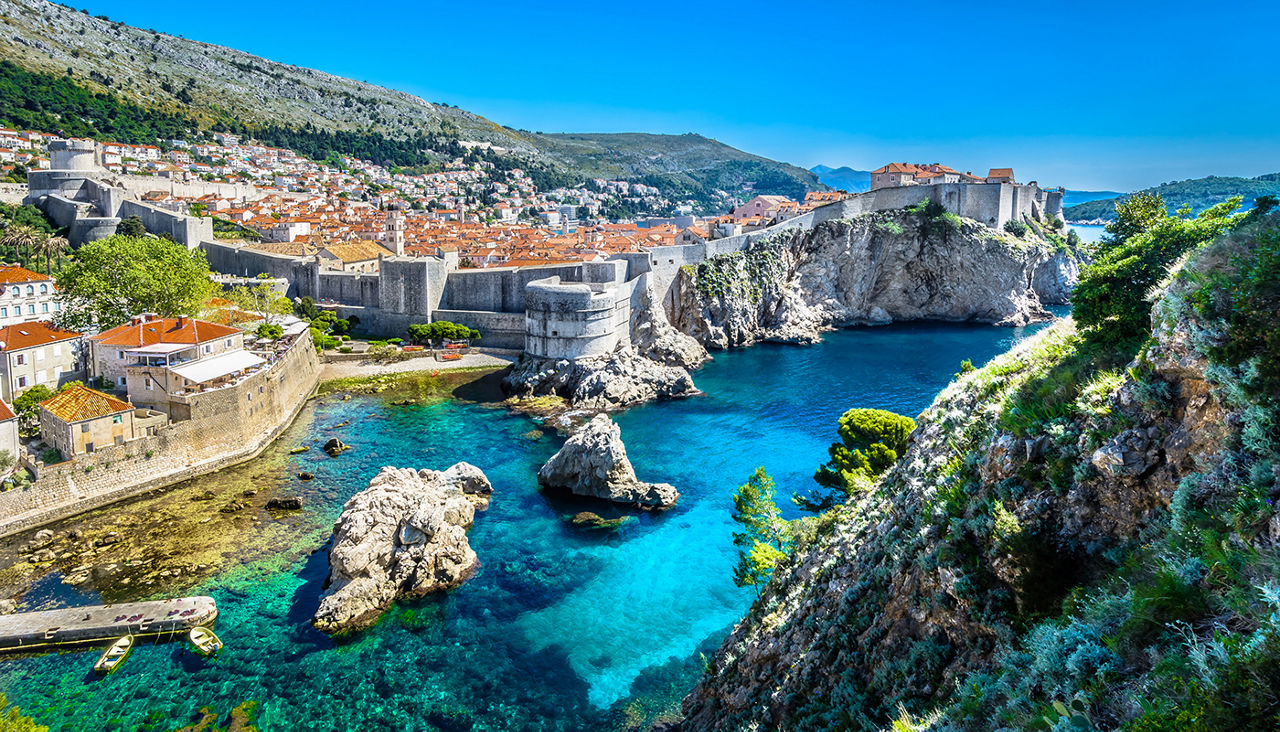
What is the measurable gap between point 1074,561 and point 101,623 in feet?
49.4

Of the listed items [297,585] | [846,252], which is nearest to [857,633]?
[297,585]

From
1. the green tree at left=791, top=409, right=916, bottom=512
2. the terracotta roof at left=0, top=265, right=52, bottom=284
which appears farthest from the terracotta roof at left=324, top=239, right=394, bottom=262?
the green tree at left=791, top=409, right=916, bottom=512

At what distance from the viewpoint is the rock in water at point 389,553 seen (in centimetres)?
1359

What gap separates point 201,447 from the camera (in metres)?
20.1

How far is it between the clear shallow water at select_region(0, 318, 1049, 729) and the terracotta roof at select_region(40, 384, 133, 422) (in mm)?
4753

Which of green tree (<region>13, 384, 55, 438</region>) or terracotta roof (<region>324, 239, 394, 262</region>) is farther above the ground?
terracotta roof (<region>324, 239, 394, 262</region>)

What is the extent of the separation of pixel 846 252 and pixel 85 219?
152 feet

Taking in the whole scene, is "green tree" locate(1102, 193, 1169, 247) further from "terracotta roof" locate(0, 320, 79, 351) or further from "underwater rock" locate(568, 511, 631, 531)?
"terracotta roof" locate(0, 320, 79, 351)

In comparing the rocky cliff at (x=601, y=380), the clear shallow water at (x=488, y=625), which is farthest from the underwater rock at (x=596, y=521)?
the rocky cliff at (x=601, y=380)

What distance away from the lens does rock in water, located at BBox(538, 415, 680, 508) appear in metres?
19.2

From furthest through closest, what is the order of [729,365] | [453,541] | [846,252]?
[846,252]
[729,365]
[453,541]

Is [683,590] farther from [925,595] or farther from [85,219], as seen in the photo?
[85,219]

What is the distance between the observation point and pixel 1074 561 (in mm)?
4887

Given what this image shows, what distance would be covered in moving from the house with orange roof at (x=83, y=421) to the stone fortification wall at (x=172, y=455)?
0.98ft
